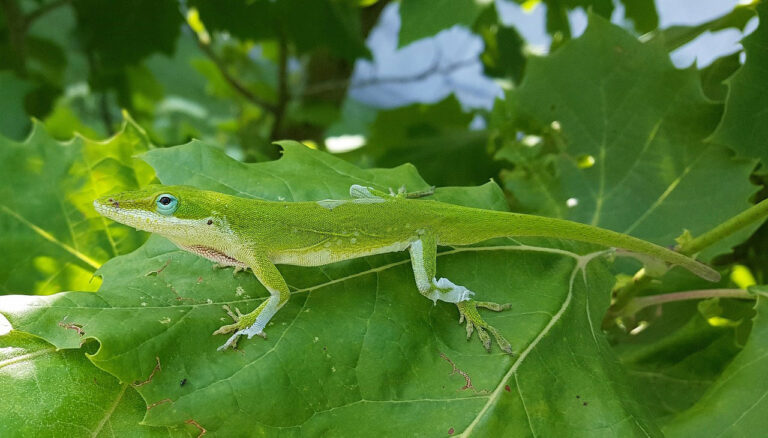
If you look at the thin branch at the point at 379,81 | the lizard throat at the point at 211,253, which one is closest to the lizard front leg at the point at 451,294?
the lizard throat at the point at 211,253

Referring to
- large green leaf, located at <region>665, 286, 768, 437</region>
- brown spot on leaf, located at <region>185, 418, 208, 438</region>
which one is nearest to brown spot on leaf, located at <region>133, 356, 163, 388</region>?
brown spot on leaf, located at <region>185, 418, 208, 438</region>

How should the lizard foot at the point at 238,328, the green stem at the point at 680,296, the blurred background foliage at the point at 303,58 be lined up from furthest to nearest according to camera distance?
the blurred background foliage at the point at 303,58 → the green stem at the point at 680,296 → the lizard foot at the point at 238,328

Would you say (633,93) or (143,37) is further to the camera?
(143,37)

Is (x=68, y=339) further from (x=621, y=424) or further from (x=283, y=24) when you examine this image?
(x=283, y=24)

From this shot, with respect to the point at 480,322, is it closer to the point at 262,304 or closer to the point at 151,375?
the point at 262,304

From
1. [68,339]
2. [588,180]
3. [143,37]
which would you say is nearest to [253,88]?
[143,37]

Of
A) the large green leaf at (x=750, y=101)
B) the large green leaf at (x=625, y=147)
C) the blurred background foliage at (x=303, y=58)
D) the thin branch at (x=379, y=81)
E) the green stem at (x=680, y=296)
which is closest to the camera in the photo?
the green stem at (x=680, y=296)

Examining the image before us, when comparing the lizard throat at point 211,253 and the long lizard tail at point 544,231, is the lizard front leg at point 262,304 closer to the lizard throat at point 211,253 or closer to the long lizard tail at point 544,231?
the lizard throat at point 211,253
